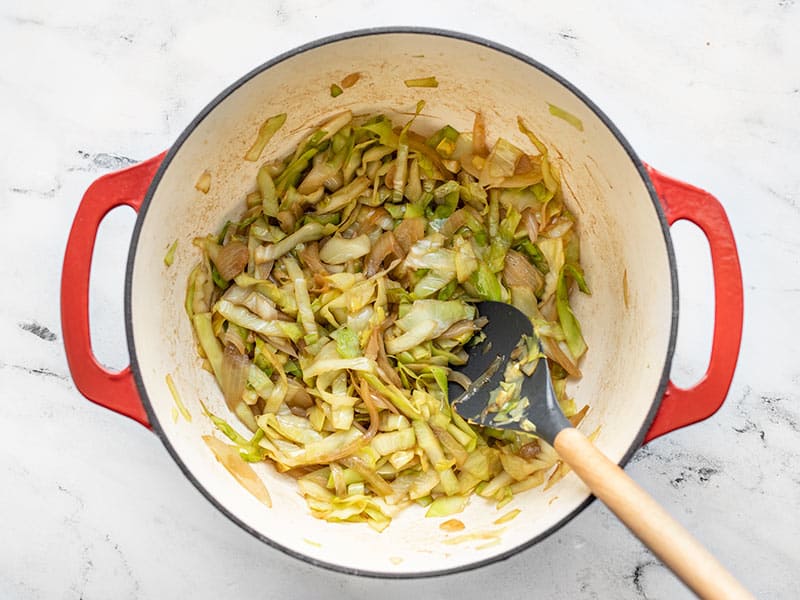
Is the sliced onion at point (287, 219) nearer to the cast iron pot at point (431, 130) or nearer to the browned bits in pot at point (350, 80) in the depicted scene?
the cast iron pot at point (431, 130)

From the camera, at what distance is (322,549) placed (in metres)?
1.46

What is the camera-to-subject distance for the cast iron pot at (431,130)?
1.36 meters

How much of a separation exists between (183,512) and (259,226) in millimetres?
601

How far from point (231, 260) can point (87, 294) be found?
13.0 inches

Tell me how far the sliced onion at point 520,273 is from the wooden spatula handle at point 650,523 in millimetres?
381

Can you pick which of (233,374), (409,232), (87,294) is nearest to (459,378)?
(409,232)

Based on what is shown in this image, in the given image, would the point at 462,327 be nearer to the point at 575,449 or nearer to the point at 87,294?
the point at 575,449

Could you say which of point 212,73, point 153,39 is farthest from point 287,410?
point 153,39

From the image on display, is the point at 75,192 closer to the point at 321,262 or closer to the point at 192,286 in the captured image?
the point at 192,286

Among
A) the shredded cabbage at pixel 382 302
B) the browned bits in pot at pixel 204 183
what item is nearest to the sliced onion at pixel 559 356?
the shredded cabbage at pixel 382 302

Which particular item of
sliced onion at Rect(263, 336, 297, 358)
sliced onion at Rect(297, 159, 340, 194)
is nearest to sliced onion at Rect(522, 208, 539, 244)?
sliced onion at Rect(297, 159, 340, 194)

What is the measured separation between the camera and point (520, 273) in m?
1.64

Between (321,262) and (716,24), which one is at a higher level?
(716,24)

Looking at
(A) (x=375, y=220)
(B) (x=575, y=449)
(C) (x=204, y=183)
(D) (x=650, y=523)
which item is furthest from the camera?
(A) (x=375, y=220)
